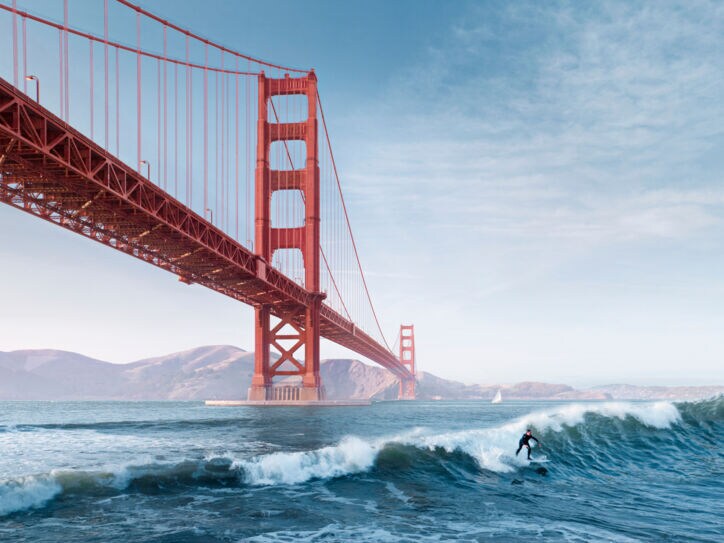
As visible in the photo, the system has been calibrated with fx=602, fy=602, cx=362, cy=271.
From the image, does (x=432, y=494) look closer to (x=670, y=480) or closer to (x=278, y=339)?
(x=670, y=480)

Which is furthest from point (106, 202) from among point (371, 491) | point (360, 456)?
point (371, 491)

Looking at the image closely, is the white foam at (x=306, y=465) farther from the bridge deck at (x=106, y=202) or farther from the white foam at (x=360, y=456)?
the bridge deck at (x=106, y=202)

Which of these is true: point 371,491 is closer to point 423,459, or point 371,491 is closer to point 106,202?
point 423,459

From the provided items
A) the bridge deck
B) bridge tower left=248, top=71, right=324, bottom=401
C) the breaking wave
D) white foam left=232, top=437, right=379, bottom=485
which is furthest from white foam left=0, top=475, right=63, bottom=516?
bridge tower left=248, top=71, right=324, bottom=401

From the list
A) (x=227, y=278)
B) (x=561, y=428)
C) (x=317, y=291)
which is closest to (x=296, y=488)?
(x=561, y=428)

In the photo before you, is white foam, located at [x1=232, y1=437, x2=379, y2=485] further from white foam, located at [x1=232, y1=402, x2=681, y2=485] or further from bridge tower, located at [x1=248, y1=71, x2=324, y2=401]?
bridge tower, located at [x1=248, y1=71, x2=324, y2=401]
